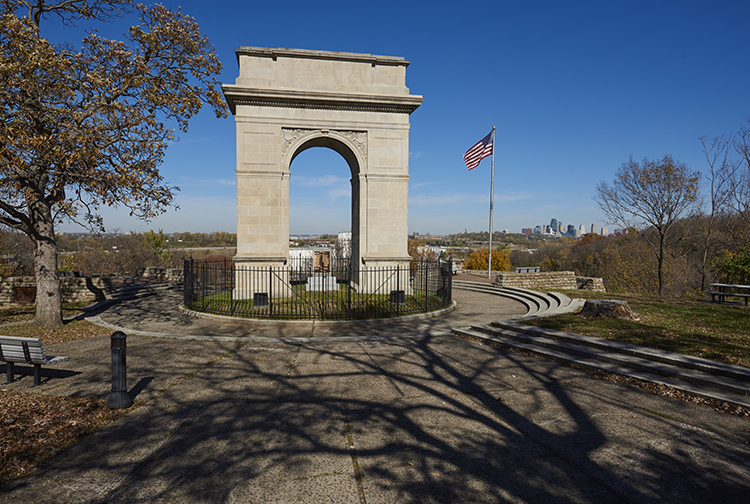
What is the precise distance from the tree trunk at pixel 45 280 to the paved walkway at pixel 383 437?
164 inches

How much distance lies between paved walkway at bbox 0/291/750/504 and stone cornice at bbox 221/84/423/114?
11.4 metres

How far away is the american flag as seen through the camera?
2298 centimetres

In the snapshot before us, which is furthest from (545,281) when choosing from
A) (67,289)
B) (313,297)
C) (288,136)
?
(67,289)

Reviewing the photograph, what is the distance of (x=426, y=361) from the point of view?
26.5 feet

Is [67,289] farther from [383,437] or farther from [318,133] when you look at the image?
[383,437]

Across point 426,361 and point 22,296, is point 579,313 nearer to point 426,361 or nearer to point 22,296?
point 426,361

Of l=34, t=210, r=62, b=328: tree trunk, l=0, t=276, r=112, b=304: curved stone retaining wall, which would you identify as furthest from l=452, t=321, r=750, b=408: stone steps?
l=0, t=276, r=112, b=304: curved stone retaining wall

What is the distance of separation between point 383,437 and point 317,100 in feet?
47.8

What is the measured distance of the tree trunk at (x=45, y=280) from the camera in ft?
37.1

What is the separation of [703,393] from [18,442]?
982 cm

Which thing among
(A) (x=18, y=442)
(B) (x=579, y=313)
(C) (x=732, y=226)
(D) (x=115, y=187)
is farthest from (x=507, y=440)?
(C) (x=732, y=226)

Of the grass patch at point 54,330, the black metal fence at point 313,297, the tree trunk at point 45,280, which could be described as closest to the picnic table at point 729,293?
the black metal fence at point 313,297

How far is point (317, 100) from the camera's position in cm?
1594

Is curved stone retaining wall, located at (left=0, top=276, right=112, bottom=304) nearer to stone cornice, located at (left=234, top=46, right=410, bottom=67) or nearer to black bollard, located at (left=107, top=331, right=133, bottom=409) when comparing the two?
stone cornice, located at (left=234, top=46, right=410, bottom=67)
